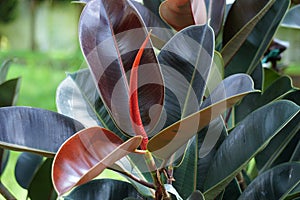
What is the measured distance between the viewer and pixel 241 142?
1.85 ft

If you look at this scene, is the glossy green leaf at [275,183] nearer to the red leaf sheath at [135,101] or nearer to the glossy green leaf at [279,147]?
the glossy green leaf at [279,147]

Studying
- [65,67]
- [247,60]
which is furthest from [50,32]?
[247,60]

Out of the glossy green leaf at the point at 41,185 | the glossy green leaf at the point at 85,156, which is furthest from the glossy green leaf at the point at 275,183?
the glossy green leaf at the point at 41,185

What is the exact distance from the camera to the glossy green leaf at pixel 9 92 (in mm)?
795

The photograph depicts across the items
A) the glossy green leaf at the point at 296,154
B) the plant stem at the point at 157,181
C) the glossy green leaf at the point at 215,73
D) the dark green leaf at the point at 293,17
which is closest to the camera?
the plant stem at the point at 157,181

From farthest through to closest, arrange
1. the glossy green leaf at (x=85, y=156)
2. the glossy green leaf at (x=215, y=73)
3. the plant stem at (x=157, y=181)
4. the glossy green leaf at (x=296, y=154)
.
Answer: the glossy green leaf at (x=296, y=154)
the glossy green leaf at (x=215, y=73)
the plant stem at (x=157, y=181)
the glossy green leaf at (x=85, y=156)

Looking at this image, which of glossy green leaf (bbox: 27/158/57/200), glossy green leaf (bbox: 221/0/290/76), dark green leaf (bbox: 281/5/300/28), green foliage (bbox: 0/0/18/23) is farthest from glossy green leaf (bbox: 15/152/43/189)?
green foliage (bbox: 0/0/18/23)

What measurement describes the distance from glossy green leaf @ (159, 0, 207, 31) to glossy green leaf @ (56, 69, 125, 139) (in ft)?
0.41

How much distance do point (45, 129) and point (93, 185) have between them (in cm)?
12

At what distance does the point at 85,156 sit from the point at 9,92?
0.42 metres

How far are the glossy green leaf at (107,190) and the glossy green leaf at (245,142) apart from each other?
91 mm

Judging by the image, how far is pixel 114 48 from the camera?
454 millimetres

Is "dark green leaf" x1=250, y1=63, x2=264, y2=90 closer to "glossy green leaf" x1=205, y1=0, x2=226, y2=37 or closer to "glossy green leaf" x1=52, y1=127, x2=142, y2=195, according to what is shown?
"glossy green leaf" x1=205, y1=0, x2=226, y2=37

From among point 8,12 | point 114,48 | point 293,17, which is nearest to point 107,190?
point 114,48
